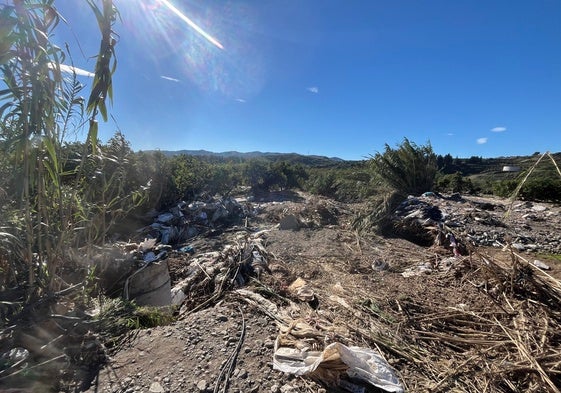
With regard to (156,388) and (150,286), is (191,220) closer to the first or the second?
(150,286)

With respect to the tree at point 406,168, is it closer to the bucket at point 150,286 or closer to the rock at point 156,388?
the bucket at point 150,286

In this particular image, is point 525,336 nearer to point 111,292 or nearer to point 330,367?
point 330,367

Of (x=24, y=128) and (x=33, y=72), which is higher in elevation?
(x=33, y=72)

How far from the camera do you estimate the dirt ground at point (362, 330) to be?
154cm

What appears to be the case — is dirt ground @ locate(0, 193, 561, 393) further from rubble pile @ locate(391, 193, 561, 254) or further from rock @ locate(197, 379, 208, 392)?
rubble pile @ locate(391, 193, 561, 254)

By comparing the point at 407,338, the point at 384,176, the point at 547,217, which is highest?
the point at 384,176

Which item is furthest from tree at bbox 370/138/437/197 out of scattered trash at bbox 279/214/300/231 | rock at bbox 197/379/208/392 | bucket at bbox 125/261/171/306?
rock at bbox 197/379/208/392

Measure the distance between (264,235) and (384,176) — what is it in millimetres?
4627

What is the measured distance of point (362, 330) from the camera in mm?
1941

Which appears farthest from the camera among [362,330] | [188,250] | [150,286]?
[188,250]

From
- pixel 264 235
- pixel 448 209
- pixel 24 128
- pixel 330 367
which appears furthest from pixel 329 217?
pixel 24 128

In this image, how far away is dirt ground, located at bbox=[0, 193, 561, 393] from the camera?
154 centimetres

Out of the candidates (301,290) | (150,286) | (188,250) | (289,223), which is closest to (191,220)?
(188,250)

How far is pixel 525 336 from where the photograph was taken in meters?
1.81
